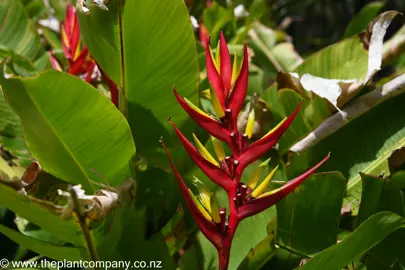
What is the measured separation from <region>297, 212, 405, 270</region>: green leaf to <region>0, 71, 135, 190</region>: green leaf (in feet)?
0.94

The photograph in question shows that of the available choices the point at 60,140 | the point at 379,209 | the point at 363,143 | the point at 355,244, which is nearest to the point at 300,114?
the point at 363,143

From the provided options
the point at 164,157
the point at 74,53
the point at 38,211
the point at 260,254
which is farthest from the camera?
the point at 74,53

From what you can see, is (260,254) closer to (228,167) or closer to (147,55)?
(228,167)

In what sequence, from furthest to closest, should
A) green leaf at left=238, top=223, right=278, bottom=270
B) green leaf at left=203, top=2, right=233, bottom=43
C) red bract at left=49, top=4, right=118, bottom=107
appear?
green leaf at left=203, top=2, right=233, bottom=43, red bract at left=49, top=4, right=118, bottom=107, green leaf at left=238, top=223, right=278, bottom=270

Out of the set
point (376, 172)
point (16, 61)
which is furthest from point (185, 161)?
point (16, 61)

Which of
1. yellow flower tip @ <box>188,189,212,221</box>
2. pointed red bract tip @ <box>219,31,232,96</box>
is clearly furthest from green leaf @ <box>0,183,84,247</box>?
pointed red bract tip @ <box>219,31,232,96</box>

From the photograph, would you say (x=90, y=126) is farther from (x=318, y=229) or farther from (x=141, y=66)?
(x=318, y=229)

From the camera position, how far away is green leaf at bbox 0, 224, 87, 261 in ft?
2.15

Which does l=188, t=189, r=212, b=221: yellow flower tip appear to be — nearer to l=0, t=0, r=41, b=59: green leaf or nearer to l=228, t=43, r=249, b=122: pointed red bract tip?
l=228, t=43, r=249, b=122: pointed red bract tip

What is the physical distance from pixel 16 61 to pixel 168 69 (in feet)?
1.40

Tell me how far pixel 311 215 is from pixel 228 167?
205mm

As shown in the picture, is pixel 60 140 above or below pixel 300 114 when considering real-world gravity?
above

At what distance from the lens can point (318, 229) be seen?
2.48 ft

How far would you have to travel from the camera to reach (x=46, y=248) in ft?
2.20
